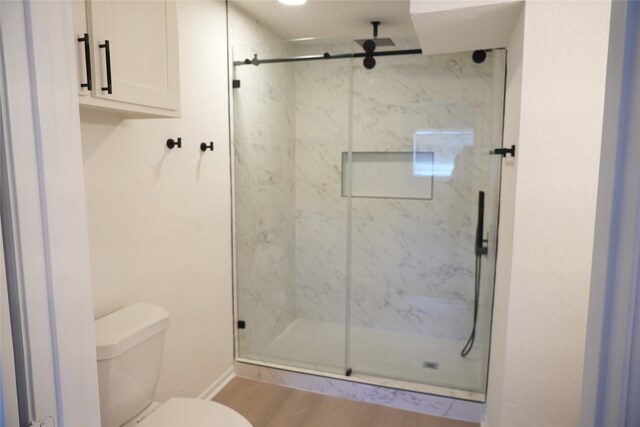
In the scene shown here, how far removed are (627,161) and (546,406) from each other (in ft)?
4.87

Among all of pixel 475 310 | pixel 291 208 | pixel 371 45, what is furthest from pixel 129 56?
pixel 475 310

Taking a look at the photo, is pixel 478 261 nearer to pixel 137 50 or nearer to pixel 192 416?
pixel 192 416

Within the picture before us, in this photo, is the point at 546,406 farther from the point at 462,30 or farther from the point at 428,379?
the point at 462,30

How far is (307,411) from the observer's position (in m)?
2.52

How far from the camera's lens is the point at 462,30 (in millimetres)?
1843

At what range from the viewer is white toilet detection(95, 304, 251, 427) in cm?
154

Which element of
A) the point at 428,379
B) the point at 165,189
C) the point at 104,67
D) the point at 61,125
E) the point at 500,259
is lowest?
the point at 428,379

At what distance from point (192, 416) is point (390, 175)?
2255mm

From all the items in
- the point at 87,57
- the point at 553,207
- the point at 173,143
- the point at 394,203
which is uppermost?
the point at 87,57

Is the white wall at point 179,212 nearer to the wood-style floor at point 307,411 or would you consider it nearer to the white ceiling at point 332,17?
the wood-style floor at point 307,411

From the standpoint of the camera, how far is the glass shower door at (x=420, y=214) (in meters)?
2.93

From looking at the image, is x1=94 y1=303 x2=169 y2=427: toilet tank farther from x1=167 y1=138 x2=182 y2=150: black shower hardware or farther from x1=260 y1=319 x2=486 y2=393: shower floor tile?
x1=260 y1=319 x2=486 y2=393: shower floor tile

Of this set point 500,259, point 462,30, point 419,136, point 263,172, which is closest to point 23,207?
point 462,30

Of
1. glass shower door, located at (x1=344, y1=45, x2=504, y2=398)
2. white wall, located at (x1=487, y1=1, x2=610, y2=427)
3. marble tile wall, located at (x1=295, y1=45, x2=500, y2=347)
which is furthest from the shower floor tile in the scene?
white wall, located at (x1=487, y1=1, x2=610, y2=427)
